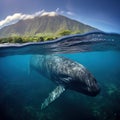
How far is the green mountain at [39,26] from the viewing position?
6109 millimetres

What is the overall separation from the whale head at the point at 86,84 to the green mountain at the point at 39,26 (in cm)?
186

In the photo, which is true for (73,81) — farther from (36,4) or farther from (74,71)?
(36,4)

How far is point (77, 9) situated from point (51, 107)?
4.47 meters

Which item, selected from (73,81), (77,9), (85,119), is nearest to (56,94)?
(73,81)

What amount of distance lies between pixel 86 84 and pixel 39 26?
2624 mm

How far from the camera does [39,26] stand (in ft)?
20.4

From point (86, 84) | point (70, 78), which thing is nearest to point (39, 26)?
point (70, 78)

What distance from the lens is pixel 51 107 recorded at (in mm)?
8039

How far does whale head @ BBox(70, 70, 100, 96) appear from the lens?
5.16 metres

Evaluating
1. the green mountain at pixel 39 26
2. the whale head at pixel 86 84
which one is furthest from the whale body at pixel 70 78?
the green mountain at pixel 39 26

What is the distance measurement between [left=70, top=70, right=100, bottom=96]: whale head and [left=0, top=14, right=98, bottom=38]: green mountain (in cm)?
186

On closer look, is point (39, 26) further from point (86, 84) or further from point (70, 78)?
point (86, 84)

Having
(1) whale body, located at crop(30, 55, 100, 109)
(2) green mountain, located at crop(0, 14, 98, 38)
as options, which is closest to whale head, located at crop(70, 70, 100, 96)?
(1) whale body, located at crop(30, 55, 100, 109)

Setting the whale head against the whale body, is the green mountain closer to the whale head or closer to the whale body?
the whale body
